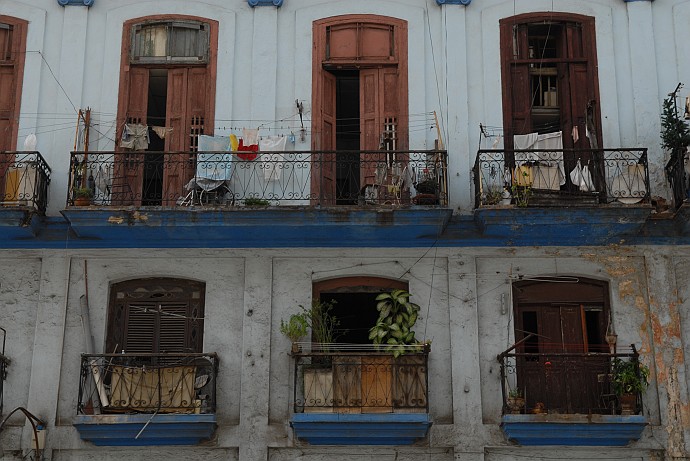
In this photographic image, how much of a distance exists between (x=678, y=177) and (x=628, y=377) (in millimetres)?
3014

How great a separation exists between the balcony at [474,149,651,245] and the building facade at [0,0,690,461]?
0.15ft

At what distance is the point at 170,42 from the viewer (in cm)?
1681

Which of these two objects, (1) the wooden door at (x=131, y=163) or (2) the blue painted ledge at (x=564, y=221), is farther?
(1) the wooden door at (x=131, y=163)

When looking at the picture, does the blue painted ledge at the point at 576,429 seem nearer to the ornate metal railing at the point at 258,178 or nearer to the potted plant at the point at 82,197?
the ornate metal railing at the point at 258,178

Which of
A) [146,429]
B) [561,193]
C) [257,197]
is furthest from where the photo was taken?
[257,197]

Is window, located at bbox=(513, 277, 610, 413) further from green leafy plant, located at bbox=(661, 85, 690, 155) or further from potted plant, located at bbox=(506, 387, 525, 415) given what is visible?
green leafy plant, located at bbox=(661, 85, 690, 155)

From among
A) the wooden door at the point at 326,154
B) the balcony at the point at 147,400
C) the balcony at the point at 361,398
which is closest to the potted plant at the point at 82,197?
the balcony at the point at 147,400

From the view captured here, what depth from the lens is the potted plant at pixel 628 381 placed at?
14250mm

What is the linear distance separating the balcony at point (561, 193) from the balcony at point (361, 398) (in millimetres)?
2250

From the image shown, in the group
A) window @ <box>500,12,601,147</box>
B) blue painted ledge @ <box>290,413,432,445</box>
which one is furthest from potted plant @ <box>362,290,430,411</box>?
window @ <box>500,12,601,147</box>

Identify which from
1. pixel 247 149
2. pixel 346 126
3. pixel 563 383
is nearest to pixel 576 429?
pixel 563 383

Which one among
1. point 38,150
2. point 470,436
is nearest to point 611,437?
point 470,436

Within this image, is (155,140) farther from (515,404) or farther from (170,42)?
(515,404)

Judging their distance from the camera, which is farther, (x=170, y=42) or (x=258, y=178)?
(x=170, y=42)
